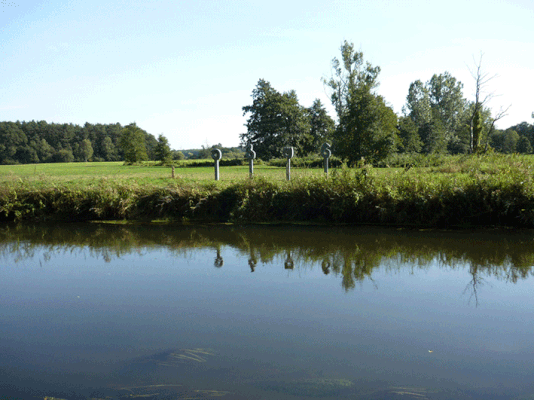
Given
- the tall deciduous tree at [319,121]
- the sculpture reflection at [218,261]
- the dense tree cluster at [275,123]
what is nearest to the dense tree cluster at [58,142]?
the dense tree cluster at [275,123]

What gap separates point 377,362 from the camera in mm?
3854

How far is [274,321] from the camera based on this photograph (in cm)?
483

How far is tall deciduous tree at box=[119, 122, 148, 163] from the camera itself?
5853 centimetres

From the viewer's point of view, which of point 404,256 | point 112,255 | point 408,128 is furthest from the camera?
point 408,128

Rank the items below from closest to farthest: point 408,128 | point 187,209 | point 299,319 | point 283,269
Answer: point 299,319 → point 283,269 → point 187,209 → point 408,128

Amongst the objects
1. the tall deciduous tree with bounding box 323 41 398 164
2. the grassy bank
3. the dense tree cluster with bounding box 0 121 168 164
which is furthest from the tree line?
the dense tree cluster with bounding box 0 121 168 164

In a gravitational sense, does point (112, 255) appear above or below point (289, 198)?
below

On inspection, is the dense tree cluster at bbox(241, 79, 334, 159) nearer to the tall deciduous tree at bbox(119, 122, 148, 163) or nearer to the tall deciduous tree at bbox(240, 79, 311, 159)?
the tall deciduous tree at bbox(240, 79, 311, 159)

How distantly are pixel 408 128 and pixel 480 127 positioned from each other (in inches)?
436

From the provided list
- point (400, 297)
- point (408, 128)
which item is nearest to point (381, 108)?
point (408, 128)

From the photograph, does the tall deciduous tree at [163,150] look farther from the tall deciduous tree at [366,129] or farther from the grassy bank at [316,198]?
the grassy bank at [316,198]

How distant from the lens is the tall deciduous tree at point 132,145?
58531 millimetres

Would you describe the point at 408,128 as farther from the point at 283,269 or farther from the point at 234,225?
the point at 283,269

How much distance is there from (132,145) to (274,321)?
5761cm
